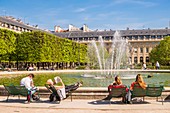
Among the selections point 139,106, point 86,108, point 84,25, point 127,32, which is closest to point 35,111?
point 86,108

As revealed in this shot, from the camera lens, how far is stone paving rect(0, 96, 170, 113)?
10.9m

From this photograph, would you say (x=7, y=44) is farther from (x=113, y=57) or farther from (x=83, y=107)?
(x=83, y=107)

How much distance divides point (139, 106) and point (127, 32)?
10275cm

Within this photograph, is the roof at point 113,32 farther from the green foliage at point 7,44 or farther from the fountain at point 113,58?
the green foliage at point 7,44

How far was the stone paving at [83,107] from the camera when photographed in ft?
35.8

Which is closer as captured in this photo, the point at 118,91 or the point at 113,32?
the point at 118,91

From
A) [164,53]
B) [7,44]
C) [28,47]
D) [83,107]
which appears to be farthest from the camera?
[164,53]

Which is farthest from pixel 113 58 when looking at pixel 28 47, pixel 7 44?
pixel 7 44

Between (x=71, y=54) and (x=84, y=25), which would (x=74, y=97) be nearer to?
(x=71, y=54)

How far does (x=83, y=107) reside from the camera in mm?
11453

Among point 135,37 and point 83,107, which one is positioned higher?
point 135,37

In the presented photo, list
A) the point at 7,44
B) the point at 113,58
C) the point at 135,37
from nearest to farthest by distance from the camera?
the point at 7,44 → the point at 113,58 → the point at 135,37

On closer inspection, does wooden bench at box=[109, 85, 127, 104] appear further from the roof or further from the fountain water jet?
the roof

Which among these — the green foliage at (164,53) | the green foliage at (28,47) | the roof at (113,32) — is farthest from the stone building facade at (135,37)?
the green foliage at (28,47)
